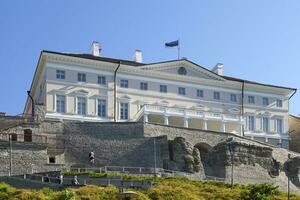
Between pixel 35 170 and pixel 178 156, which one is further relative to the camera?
pixel 178 156

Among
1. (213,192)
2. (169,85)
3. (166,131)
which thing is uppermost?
(169,85)

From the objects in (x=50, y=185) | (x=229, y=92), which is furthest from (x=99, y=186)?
(x=229, y=92)

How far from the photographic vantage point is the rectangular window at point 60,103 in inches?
2798

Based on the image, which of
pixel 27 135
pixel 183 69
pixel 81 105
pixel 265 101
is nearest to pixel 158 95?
pixel 183 69

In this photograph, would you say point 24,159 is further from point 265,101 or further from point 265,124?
point 265,101

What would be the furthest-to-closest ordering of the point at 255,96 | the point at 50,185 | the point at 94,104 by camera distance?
the point at 255,96 < the point at 94,104 < the point at 50,185

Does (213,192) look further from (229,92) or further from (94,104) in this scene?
(229,92)

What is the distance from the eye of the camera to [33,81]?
79.1 metres

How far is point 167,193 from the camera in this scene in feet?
164

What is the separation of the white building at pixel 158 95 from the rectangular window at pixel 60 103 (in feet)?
0.31

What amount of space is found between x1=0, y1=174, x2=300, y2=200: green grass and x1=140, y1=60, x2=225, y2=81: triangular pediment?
22.3 metres

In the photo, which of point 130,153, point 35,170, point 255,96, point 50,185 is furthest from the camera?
point 255,96

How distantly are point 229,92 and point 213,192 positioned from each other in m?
29.4

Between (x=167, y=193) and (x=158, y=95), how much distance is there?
27.9 metres
